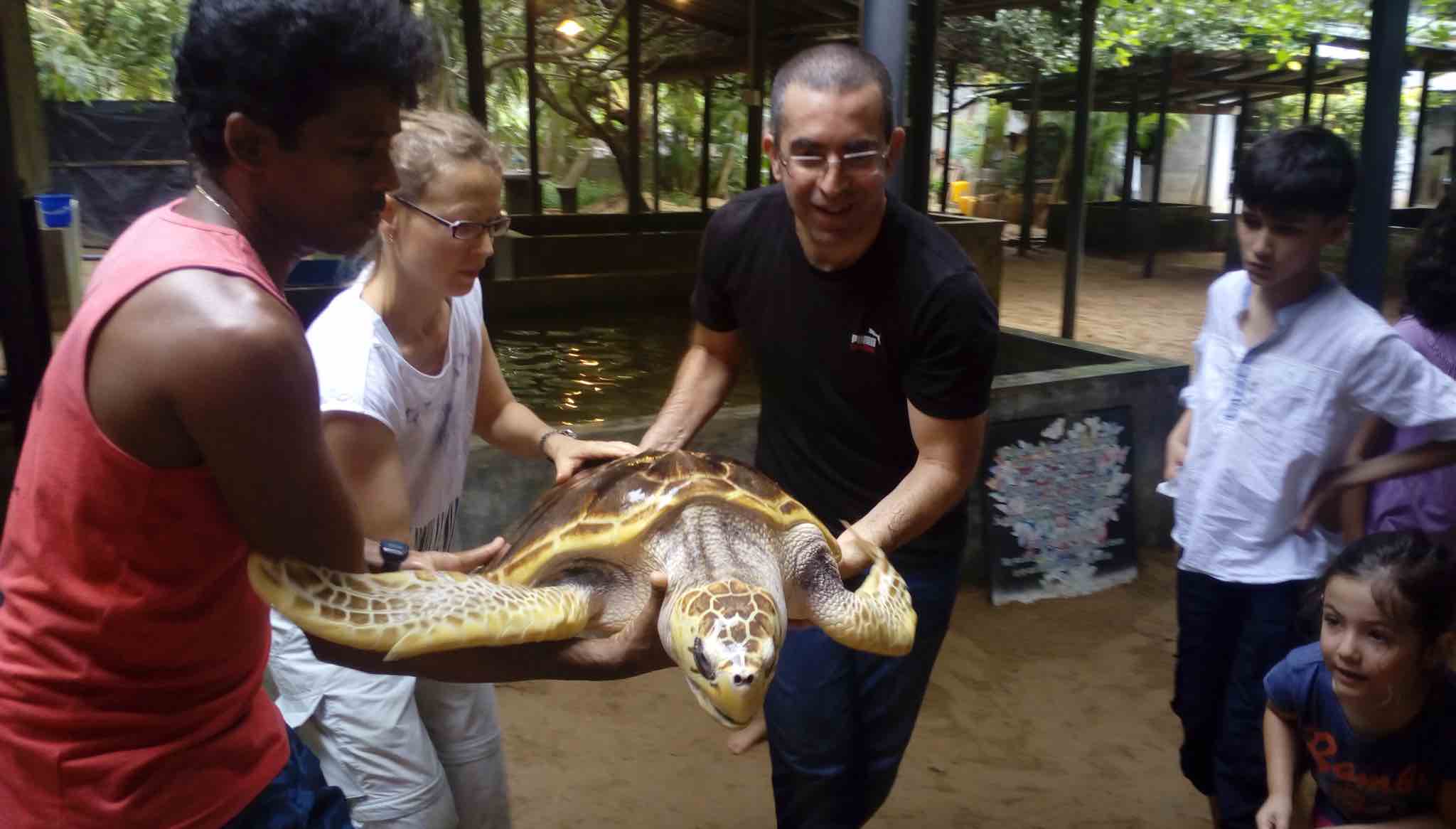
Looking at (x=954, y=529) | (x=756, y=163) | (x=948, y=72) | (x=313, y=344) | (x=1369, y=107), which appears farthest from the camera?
(x=948, y=72)

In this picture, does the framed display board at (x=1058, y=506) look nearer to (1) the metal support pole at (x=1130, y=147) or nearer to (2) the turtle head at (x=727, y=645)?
(2) the turtle head at (x=727, y=645)

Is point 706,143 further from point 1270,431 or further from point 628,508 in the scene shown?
point 628,508

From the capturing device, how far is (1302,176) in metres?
2.04

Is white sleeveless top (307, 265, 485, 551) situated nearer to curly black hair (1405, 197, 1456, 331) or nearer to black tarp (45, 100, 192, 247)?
curly black hair (1405, 197, 1456, 331)

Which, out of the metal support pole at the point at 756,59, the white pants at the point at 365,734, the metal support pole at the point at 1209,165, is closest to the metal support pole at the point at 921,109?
the white pants at the point at 365,734

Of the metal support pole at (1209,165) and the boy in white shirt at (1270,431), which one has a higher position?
the metal support pole at (1209,165)

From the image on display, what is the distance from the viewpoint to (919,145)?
421 centimetres

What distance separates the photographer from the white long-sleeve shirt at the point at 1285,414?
205 cm

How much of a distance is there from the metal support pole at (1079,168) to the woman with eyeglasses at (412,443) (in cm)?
478

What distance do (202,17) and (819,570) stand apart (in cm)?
120

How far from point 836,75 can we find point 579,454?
838 mm

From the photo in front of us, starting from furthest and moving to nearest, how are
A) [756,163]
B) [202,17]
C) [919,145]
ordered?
1. [756,163]
2. [919,145]
3. [202,17]

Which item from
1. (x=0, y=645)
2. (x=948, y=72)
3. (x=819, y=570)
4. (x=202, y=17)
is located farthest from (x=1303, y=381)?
(x=948, y=72)

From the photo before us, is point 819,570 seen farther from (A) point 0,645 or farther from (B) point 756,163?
(B) point 756,163
